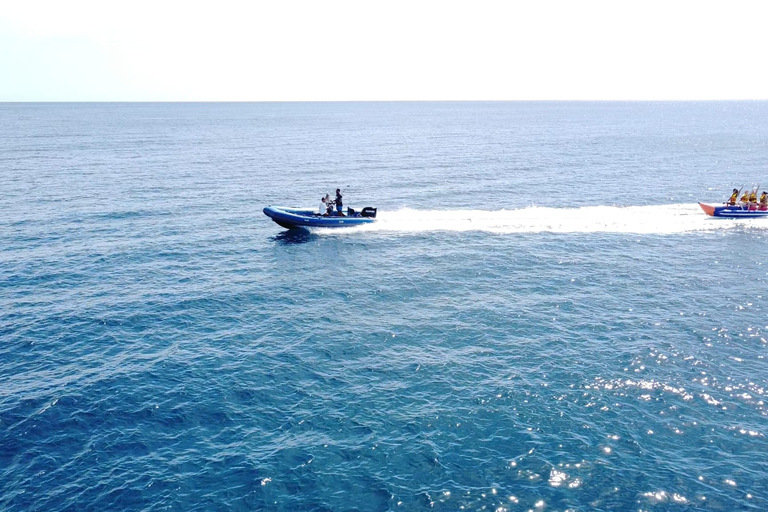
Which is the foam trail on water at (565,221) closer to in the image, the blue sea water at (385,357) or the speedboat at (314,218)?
the blue sea water at (385,357)

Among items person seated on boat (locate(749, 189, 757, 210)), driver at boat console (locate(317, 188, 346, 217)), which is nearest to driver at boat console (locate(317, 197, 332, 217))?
driver at boat console (locate(317, 188, 346, 217))

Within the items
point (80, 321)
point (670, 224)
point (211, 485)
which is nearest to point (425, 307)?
point (211, 485)

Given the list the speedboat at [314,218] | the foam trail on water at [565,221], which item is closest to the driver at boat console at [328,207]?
the speedboat at [314,218]

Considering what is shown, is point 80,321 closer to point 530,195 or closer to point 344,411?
point 344,411

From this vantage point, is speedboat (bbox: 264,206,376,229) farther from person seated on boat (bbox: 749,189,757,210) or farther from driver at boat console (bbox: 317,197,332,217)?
person seated on boat (bbox: 749,189,757,210)

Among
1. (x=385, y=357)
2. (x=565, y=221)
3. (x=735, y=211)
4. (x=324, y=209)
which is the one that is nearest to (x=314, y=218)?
(x=324, y=209)
